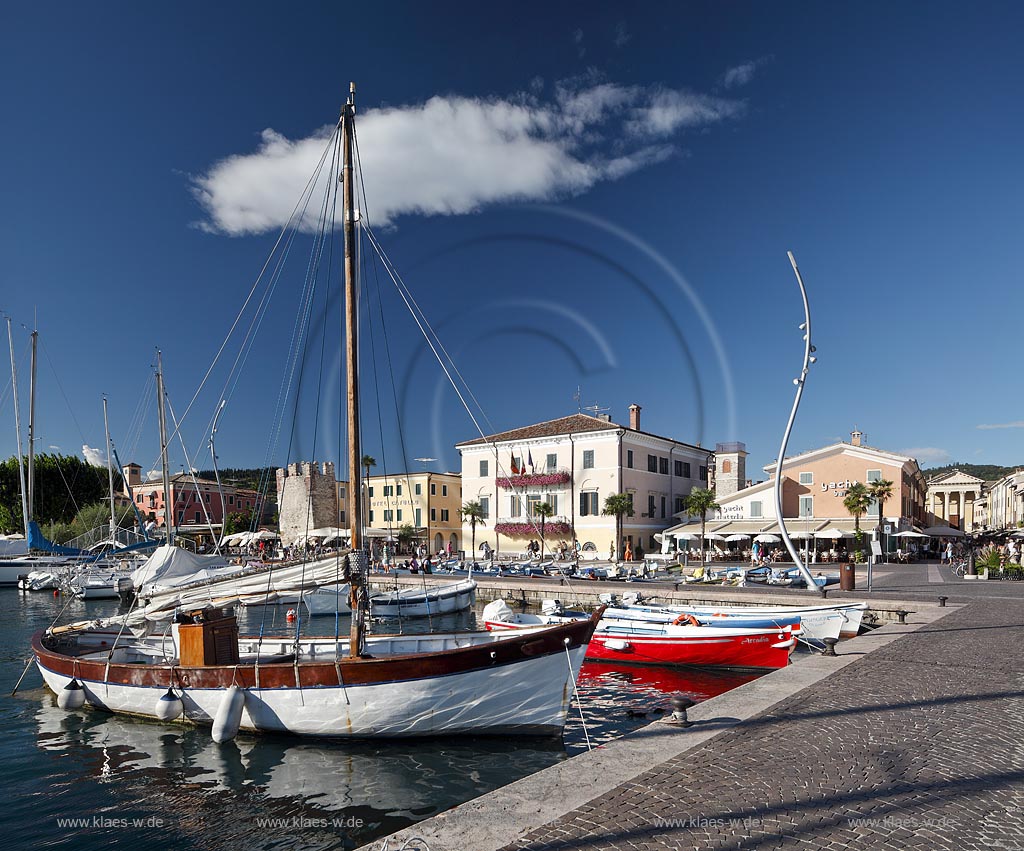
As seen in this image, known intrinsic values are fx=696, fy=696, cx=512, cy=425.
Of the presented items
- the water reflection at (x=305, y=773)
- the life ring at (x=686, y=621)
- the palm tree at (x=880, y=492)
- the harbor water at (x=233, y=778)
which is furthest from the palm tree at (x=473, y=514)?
the water reflection at (x=305, y=773)

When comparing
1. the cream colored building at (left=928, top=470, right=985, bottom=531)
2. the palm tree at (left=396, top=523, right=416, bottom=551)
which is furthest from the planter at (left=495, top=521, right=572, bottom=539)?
the cream colored building at (left=928, top=470, right=985, bottom=531)

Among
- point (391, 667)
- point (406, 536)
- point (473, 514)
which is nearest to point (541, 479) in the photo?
point (473, 514)

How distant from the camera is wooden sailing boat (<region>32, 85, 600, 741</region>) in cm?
1223

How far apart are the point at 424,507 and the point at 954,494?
104 m

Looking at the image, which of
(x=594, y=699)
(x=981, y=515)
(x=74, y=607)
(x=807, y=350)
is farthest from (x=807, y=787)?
(x=981, y=515)

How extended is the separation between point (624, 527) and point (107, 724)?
141 ft

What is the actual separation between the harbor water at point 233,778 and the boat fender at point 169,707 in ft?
1.72

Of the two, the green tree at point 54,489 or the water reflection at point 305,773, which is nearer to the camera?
the water reflection at point 305,773

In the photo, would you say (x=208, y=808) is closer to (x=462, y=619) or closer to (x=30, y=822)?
(x=30, y=822)

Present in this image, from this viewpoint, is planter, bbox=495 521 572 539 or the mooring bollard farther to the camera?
planter, bbox=495 521 572 539

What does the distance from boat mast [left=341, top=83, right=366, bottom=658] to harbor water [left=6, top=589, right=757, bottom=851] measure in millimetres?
2136

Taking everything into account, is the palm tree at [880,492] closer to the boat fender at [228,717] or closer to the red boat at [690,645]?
the red boat at [690,645]

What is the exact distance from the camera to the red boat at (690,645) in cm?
1914

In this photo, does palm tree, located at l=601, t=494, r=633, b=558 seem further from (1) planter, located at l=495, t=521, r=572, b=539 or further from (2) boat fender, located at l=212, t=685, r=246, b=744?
(2) boat fender, located at l=212, t=685, r=246, b=744
